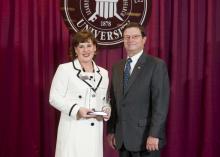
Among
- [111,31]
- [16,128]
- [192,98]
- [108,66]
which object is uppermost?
[111,31]

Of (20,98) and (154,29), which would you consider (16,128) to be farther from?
(154,29)

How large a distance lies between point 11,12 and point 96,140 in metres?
1.44

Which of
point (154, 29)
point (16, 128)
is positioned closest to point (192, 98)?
point (154, 29)

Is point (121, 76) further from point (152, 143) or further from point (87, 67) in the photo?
point (152, 143)

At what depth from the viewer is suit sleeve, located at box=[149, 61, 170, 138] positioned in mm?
2619

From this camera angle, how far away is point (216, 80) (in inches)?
149

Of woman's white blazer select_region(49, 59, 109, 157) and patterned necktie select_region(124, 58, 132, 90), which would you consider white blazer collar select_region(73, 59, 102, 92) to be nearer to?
woman's white blazer select_region(49, 59, 109, 157)

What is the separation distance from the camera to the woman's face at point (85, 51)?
8.89 feet

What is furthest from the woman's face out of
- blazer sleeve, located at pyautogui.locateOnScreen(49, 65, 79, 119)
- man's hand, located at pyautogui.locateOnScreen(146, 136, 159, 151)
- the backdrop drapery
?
the backdrop drapery

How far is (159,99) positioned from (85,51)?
589mm

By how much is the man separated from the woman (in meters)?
0.15

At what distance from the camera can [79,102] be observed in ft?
8.82

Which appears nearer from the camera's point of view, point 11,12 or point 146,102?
point 146,102

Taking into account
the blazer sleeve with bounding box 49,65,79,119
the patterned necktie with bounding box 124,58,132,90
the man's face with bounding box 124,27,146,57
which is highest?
the man's face with bounding box 124,27,146,57
